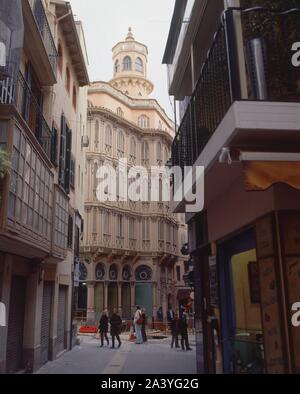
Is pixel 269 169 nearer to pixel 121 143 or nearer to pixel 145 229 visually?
pixel 121 143

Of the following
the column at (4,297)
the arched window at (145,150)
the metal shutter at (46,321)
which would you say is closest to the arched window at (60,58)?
the metal shutter at (46,321)

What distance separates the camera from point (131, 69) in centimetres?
4797

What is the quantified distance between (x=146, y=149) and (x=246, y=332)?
3736 cm

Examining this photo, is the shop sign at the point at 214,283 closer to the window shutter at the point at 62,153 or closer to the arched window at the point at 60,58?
the window shutter at the point at 62,153

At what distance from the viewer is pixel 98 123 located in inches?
1548

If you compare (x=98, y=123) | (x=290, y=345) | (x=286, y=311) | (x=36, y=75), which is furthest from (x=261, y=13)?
(x=98, y=123)

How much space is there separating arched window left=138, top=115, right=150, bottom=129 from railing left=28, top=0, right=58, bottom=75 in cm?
2953

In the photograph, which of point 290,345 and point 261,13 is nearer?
point 290,345

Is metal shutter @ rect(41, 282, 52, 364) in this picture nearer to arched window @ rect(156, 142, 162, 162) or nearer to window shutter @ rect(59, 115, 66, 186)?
window shutter @ rect(59, 115, 66, 186)

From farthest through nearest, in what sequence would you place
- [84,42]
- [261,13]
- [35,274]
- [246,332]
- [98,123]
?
[98,123] < [84,42] < [35,274] < [246,332] < [261,13]

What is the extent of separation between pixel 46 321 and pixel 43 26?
988 centimetres
